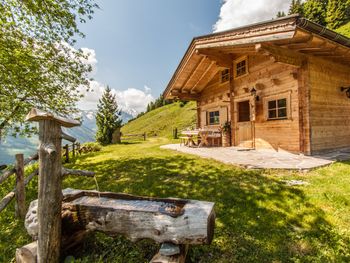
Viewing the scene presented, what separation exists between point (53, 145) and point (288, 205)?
364cm

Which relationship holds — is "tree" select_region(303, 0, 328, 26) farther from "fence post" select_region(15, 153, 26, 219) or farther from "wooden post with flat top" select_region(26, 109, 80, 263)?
"fence post" select_region(15, 153, 26, 219)

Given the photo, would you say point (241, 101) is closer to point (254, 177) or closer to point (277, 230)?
point (254, 177)

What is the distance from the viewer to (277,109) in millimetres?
7883

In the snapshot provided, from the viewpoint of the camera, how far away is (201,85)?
1317cm

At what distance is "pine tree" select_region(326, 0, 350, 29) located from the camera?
3438 centimetres

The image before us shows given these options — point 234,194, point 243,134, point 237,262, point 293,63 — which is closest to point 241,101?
point 243,134

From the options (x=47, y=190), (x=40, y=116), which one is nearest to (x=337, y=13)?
(x=40, y=116)

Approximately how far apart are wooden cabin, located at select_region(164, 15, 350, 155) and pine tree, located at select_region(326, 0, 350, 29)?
127 feet

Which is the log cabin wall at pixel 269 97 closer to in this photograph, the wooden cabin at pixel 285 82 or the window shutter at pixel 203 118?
the wooden cabin at pixel 285 82

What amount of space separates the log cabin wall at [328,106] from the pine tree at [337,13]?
38.5m

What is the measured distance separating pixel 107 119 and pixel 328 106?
55.9 ft

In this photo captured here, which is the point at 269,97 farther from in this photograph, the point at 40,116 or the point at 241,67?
the point at 40,116

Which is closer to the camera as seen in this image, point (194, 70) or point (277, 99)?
point (277, 99)

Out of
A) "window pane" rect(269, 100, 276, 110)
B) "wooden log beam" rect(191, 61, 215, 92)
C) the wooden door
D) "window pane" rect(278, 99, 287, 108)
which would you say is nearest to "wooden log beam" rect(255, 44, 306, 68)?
"window pane" rect(278, 99, 287, 108)
